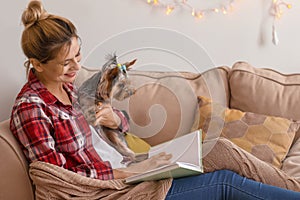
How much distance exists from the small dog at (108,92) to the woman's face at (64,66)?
81 millimetres

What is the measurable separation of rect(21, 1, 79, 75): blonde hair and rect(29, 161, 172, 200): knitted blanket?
0.35m

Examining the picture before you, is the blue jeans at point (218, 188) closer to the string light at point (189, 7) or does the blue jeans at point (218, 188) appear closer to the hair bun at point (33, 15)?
the hair bun at point (33, 15)

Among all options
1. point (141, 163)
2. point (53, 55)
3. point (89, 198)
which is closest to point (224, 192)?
point (141, 163)

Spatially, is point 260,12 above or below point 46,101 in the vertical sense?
above

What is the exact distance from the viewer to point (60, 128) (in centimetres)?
162

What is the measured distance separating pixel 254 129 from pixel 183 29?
0.63m

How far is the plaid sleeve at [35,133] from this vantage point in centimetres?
156

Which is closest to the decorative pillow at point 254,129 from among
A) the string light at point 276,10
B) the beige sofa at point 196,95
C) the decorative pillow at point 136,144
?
the beige sofa at point 196,95

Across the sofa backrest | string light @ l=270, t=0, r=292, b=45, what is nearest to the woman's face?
the sofa backrest

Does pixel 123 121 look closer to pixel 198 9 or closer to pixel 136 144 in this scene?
pixel 136 144

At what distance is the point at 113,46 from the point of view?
168 cm

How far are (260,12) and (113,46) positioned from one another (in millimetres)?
958

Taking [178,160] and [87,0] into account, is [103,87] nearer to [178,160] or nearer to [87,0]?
[178,160]

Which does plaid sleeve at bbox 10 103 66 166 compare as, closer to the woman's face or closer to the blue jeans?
the woman's face
